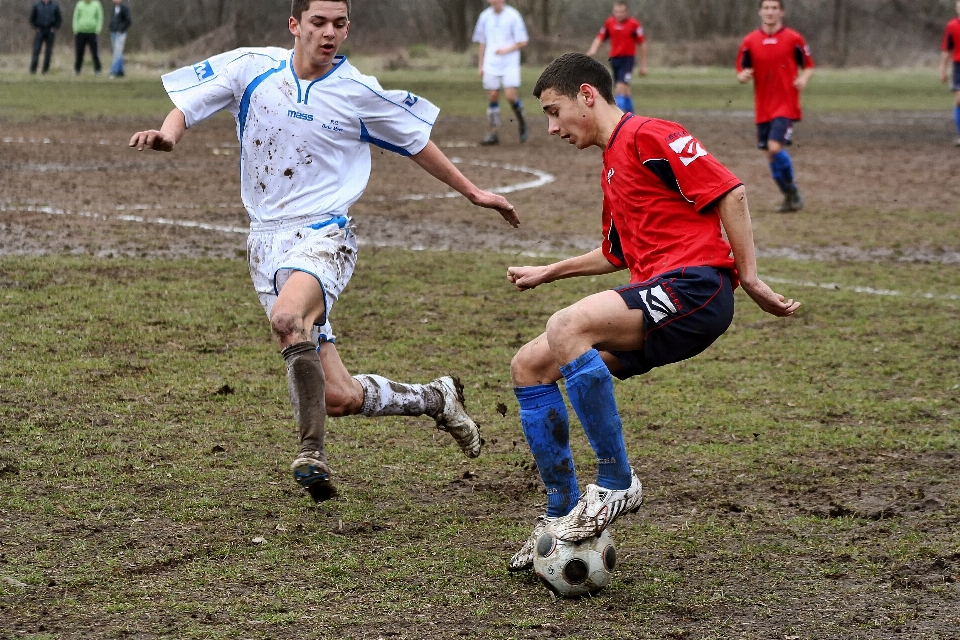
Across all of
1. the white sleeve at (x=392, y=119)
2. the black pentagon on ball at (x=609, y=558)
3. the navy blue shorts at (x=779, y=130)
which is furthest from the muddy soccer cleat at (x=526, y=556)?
the navy blue shorts at (x=779, y=130)

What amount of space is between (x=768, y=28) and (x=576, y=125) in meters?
9.98

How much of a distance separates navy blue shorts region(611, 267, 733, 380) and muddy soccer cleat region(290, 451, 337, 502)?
3.95 feet

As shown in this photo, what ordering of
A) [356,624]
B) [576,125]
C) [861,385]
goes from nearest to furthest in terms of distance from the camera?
[356,624], [576,125], [861,385]

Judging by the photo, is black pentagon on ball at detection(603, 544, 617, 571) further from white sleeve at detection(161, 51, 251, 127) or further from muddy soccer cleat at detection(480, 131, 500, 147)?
muddy soccer cleat at detection(480, 131, 500, 147)

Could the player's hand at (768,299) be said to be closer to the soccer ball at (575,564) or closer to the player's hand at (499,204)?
the soccer ball at (575,564)

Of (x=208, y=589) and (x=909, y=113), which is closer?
(x=208, y=589)

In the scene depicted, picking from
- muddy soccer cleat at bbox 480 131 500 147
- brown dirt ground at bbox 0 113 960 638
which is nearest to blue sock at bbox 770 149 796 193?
brown dirt ground at bbox 0 113 960 638

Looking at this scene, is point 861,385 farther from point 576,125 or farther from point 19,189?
point 19,189

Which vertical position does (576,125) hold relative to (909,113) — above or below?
above

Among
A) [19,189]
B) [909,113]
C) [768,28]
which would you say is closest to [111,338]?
[19,189]

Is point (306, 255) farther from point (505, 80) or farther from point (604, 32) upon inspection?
point (604, 32)

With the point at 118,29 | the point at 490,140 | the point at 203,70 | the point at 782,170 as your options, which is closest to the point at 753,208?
the point at 782,170

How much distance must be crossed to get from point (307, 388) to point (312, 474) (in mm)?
359

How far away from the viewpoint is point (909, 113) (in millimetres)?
26188
